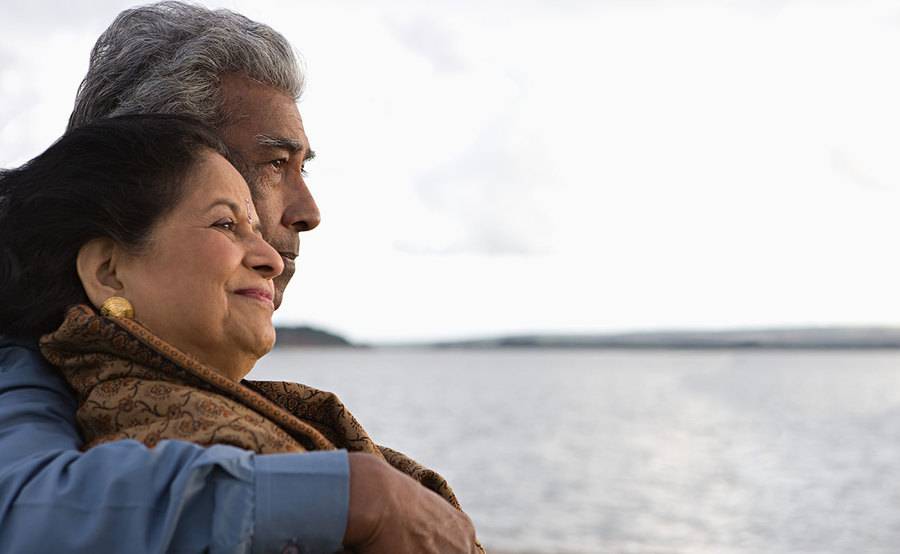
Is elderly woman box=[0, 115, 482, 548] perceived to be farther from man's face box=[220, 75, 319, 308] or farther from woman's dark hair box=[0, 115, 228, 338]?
man's face box=[220, 75, 319, 308]

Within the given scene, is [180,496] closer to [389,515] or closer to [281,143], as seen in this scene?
[389,515]

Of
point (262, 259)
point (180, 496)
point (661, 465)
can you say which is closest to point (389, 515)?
point (180, 496)

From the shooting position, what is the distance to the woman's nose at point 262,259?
1.65 m

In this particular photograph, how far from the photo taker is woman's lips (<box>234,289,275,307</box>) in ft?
5.38

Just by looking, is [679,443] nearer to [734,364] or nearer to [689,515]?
[689,515]

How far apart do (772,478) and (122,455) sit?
27.2 meters

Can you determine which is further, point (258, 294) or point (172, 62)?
point (172, 62)

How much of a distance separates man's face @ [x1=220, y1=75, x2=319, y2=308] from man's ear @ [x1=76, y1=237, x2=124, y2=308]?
705 mm

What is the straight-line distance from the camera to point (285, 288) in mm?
2457

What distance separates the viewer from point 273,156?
2422 millimetres

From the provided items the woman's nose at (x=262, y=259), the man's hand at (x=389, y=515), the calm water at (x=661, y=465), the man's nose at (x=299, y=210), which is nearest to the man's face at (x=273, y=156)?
the man's nose at (x=299, y=210)

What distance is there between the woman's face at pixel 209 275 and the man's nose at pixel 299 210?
759 mm

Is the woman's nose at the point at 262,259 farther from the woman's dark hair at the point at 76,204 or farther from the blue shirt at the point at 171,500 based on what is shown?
the blue shirt at the point at 171,500

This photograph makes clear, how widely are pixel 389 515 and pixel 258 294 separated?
1.51ft
